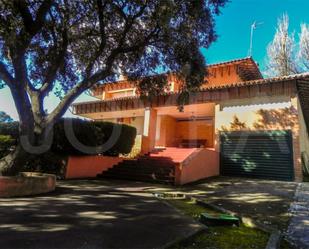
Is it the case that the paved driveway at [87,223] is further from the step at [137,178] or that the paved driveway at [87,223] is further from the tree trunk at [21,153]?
the step at [137,178]

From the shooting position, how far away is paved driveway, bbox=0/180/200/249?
4.44 meters

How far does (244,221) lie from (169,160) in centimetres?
909

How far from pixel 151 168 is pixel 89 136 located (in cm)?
338

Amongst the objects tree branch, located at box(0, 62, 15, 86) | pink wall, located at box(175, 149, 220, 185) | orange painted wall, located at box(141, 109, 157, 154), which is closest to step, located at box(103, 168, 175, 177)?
pink wall, located at box(175, 149, 220, 185)

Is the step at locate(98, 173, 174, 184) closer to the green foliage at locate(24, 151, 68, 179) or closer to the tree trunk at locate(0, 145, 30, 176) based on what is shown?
the green foliage at locate(24, 151, 68, 179)

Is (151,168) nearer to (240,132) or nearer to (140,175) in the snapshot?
(140,175)

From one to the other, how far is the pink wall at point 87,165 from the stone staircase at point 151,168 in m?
0.30

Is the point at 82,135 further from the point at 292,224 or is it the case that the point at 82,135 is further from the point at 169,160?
the point at 292,224

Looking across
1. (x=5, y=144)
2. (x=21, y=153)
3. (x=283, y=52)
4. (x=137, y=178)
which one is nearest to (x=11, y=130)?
(x=5, y=144)

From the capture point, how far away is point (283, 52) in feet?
93.9

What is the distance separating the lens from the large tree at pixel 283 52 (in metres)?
28.5

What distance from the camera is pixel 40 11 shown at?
809 cm

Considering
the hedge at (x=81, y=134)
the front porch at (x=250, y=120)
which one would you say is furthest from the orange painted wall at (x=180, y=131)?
the hedge at (x=81, y=134)

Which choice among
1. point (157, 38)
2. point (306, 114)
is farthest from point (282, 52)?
point (157, 38)
